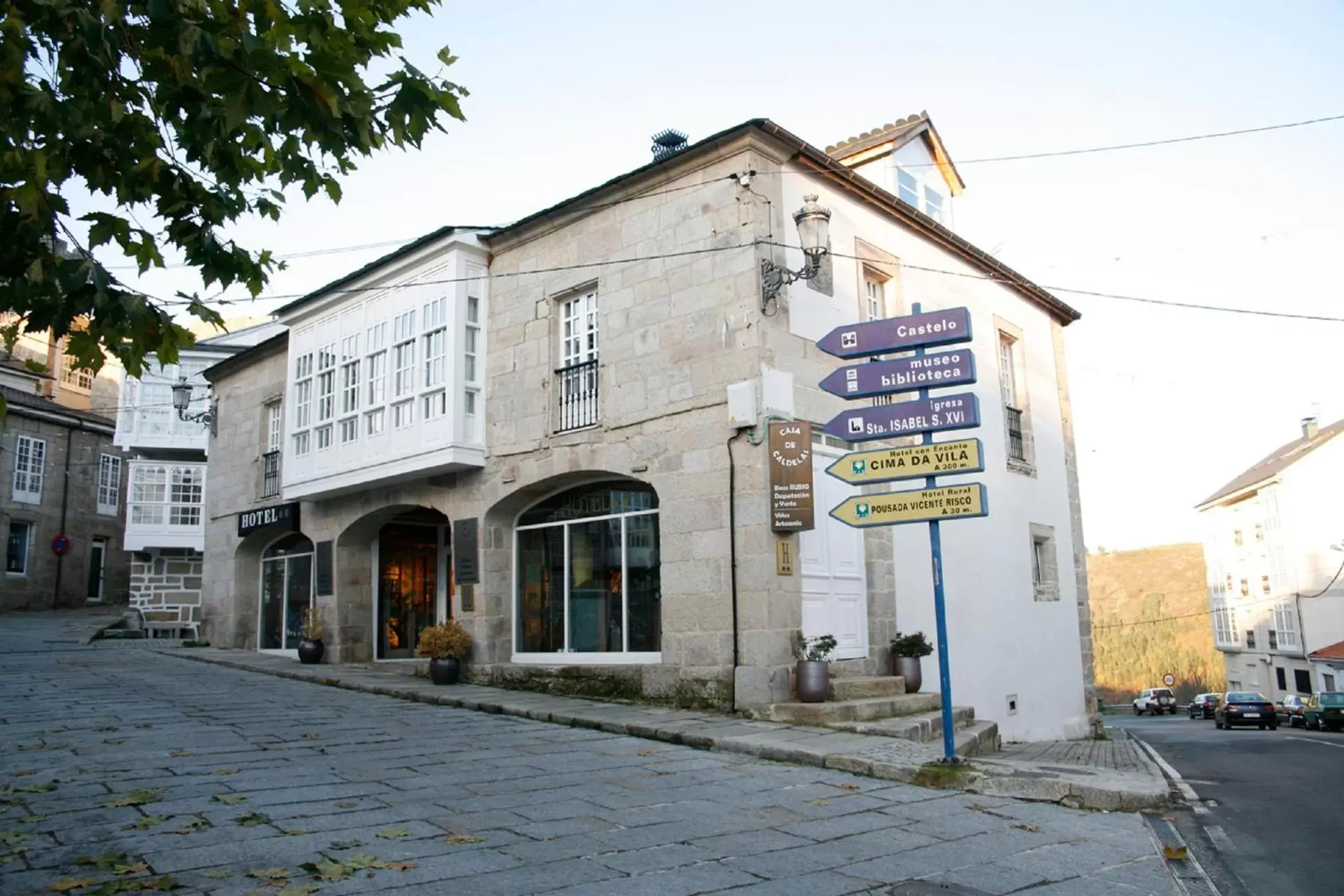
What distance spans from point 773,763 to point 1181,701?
264 ft

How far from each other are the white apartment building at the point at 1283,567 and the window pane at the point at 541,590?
104ft

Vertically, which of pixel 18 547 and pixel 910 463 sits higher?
pixel 18 547

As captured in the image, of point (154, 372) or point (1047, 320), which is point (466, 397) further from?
point (154, 372)

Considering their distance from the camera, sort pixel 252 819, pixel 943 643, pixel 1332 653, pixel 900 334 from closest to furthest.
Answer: pixel 252 819, pixel 943 643, pixel 900 334, pixel 1332 653

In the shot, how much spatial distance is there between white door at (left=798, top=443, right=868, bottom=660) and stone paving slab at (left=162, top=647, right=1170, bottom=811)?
1669 mm

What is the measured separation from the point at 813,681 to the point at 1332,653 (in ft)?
108

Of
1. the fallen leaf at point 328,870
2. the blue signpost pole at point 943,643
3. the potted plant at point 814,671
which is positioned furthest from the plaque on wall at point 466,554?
the fallen leaf at point 328,870

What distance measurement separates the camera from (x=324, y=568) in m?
16.7

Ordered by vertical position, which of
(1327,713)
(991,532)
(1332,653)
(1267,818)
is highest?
(991,532)

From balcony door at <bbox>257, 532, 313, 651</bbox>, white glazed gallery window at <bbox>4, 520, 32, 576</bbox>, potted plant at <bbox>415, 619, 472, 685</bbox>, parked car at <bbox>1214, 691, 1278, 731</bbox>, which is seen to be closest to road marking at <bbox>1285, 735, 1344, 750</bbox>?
parked car at <bbox>1214, 691, 1278, 731</bbox>

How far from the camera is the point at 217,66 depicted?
3.80 metres

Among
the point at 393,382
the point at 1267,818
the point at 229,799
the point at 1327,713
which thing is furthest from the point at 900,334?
the point at 1327,713

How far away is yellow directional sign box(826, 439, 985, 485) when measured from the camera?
764 centimetres

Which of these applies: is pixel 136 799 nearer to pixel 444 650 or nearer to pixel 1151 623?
pixel 444 650
